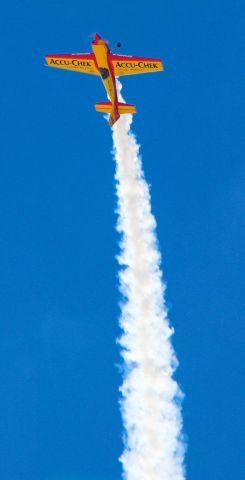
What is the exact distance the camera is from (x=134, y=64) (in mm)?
63688

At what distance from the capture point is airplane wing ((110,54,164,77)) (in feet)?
207

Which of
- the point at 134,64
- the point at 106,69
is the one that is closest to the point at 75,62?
the point at 106,69

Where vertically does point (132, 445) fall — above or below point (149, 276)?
below

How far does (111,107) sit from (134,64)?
11.6ft

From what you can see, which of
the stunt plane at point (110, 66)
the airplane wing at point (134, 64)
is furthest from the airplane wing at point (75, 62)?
the airplane wing at point (134, 64)

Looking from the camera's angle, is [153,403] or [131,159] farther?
[131,159]

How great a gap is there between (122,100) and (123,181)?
6.06 m

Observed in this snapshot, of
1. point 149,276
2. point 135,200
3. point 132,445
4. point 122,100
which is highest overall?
point 122,100

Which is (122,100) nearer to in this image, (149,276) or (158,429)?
(149,276)

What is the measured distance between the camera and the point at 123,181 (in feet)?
217

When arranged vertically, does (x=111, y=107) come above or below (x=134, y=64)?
below

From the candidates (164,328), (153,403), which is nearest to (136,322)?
(164,328)

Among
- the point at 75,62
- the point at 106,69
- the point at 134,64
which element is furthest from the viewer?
the point at 75,62

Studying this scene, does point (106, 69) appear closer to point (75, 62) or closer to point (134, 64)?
point (134, 64)
